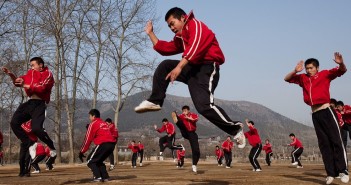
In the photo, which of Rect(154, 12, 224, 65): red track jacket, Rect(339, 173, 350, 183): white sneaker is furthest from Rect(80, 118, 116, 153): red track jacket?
Rect(339, 173, 350, 183): white sneaker

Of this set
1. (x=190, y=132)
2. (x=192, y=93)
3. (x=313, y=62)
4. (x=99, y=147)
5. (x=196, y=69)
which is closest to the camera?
(x=192, y=93)

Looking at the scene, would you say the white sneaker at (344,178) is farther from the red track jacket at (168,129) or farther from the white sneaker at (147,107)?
the red track jacket at (168,129)

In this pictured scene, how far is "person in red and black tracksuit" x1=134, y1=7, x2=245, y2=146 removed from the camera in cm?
548

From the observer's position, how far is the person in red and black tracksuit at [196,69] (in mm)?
5484

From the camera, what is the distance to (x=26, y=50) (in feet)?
115

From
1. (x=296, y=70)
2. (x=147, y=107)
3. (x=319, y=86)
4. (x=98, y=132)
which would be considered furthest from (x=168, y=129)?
(x=147, y=107)

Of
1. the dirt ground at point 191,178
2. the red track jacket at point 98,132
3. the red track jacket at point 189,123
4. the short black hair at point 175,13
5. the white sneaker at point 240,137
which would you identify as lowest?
the dirt ground at point 191,178

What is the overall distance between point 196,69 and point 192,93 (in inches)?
13.5

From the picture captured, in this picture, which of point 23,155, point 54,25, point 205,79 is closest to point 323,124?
point 205,79

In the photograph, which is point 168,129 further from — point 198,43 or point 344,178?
point 198,43

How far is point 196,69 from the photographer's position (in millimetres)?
5754

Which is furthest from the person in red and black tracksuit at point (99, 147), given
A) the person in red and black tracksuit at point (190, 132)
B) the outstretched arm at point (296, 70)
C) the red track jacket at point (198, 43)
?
the red track jacket at point (198, 43)

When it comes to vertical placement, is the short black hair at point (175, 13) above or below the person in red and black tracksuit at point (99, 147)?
above

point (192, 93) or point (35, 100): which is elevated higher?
point (35, 100)
